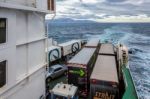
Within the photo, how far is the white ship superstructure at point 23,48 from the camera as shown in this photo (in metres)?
8.69

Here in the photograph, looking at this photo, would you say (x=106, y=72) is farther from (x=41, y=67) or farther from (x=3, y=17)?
(x=3, y=17)

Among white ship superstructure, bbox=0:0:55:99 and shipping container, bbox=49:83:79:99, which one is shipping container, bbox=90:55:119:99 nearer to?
shipping container, bbox=49:83:79:99

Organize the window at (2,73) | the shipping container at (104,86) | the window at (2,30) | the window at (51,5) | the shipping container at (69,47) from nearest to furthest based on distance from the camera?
1. the window at (2,30)
2. the window at (2,73)
3. the shipping container at (104,86)
4. the window at (51,5)
5. the shipping container at (69,47)

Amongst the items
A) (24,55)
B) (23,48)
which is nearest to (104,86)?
(24,55)

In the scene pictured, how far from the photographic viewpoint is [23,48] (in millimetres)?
10938

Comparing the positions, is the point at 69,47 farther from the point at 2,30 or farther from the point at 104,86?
the point at 2,30

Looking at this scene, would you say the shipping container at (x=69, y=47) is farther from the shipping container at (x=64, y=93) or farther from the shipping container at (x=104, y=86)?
the shipping container at (x=64, y=93)

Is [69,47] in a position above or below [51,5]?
below

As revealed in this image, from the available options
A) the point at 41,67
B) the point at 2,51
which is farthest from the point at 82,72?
the point at 2,51

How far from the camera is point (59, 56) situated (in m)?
28.1

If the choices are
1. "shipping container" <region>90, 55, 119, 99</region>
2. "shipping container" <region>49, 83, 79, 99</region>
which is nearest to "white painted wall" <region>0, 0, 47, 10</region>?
"shipping container" <region>49, 83, 79, 99</region>

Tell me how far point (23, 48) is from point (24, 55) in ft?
1.47

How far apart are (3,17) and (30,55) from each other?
398 centimetres

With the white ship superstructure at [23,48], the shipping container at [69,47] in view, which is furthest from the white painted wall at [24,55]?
the shipping container at [69,47]
